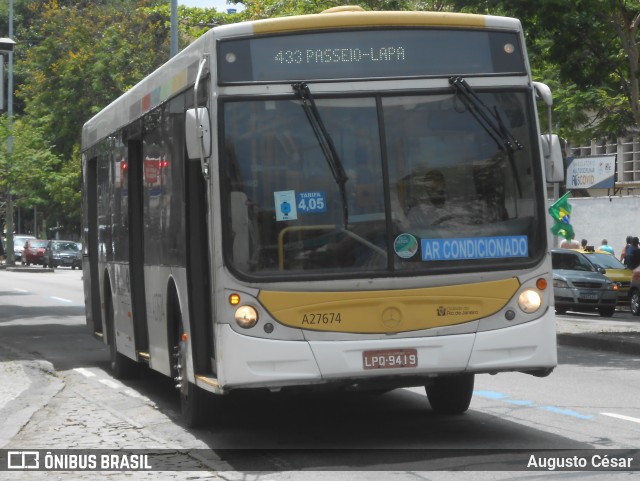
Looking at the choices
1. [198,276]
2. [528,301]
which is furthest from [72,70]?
[528,301]

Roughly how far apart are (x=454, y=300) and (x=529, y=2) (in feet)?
38.5

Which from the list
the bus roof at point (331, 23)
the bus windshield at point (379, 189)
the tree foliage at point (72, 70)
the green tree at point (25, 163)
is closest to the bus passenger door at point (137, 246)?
the bus roof at point (331, 23)

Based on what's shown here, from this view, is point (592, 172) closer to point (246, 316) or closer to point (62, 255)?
point (62, 255)

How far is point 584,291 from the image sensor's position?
99.2 feet

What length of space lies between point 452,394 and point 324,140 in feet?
9.92

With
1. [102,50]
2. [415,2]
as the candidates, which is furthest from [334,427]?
[102,50]

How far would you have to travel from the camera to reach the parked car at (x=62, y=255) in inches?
2672

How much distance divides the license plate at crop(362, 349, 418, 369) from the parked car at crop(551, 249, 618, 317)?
21.2m

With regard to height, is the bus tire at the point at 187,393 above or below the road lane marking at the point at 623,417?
above

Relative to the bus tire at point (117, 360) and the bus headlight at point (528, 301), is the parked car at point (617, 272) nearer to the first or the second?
the bus tire at point (117, 360)

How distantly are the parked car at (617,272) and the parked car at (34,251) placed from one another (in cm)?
4357

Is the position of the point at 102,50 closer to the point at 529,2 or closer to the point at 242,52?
the point at 529,2

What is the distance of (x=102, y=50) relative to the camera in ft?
217

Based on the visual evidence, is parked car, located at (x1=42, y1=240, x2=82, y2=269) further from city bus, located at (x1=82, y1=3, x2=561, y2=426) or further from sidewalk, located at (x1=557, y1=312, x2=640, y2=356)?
city bus, located at (x1=82, y1=3, x2=561, y2=426)
